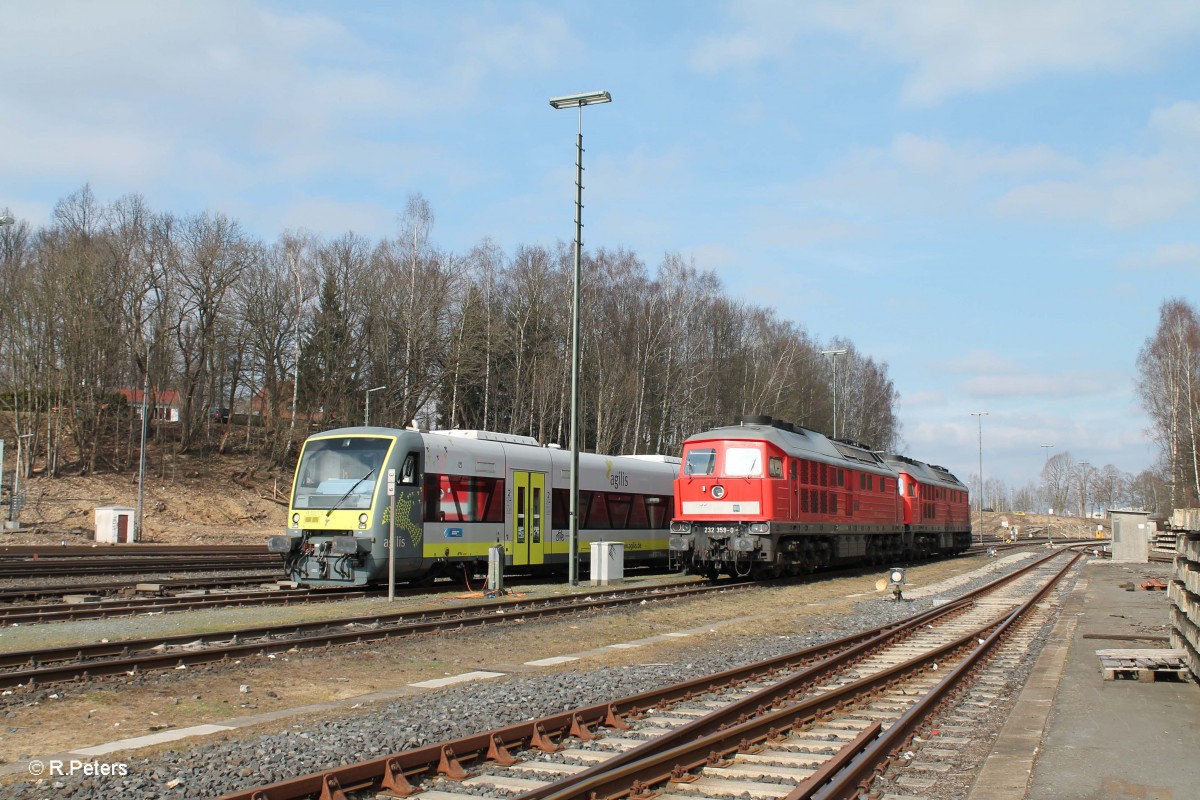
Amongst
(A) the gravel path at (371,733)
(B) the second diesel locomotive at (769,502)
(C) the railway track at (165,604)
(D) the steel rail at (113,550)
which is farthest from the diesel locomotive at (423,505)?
(D) the steel rail at (113,550)

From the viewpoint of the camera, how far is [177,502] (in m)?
43.7

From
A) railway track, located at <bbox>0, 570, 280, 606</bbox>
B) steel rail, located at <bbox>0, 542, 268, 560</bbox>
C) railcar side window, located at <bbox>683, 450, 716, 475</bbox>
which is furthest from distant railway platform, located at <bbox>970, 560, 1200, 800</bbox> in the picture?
steel rail, located at <bbox>0, 542, 268, 560</bbox>

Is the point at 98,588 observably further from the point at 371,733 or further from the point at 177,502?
the point at 177,502

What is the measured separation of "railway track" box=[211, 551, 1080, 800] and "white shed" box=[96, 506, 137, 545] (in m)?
30.7

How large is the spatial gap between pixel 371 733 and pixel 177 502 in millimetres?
39675

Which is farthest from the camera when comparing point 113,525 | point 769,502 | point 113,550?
point 113,525

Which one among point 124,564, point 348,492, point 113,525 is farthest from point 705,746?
point 113,525

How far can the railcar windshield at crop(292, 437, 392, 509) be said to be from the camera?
741 inches

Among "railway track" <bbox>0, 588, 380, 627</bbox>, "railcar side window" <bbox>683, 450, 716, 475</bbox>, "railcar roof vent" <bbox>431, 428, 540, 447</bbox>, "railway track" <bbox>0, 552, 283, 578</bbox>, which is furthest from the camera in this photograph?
"railcar side window" <bbox>683, 450, 716, 475</bbox>

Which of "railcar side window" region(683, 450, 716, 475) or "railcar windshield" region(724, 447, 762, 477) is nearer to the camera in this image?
"railcar windshield" region(724, 447, 762, 477)

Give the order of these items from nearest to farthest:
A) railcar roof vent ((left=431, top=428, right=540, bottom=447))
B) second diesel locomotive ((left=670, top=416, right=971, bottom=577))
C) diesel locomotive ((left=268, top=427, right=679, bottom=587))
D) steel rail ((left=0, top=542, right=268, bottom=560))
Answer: diesel locomotive ((left=268, top=427, right=679, bottom=587)), railcar roof vent ((left=431, top=428, right=540, bottom=447)), second diesel locomotive ((left=670, top=416, right=971, bottom=577)), steel rail ((left=0, top=542, right=268, bottom=560))

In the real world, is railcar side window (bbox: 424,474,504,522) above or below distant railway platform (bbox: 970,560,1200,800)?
above

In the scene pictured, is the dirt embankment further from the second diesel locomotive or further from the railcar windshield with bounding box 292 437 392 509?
the second diesel locomotive

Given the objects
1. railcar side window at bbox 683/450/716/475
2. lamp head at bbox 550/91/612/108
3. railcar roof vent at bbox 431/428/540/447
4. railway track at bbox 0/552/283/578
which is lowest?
railway track at bbox 0/552/283/578
